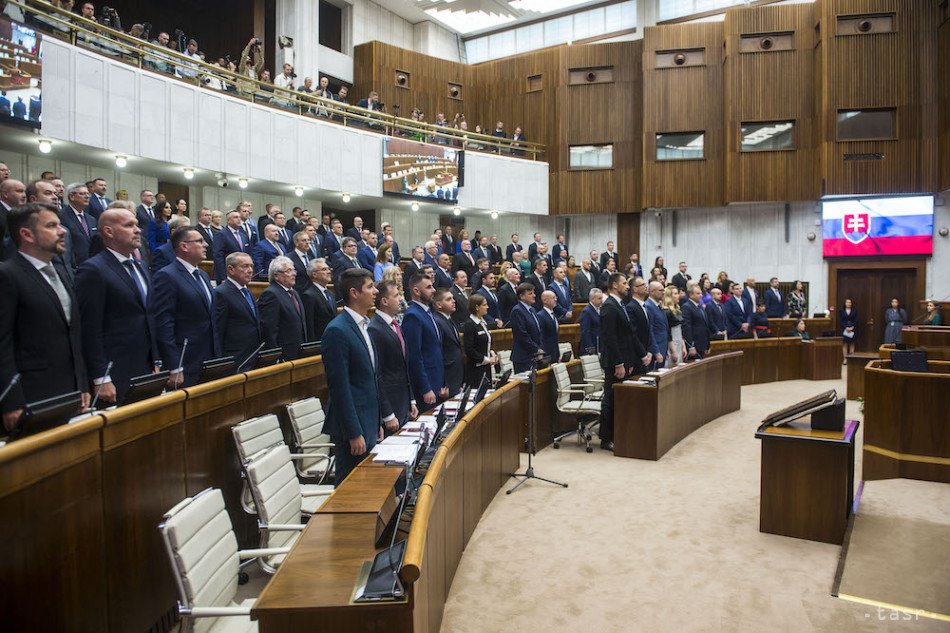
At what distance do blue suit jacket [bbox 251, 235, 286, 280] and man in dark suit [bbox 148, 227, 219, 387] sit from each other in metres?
2.95

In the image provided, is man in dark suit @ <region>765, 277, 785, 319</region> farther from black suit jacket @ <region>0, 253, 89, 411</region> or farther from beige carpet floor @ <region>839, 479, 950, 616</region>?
black suit jacket @ <region>0, 253, 89, 411</region>

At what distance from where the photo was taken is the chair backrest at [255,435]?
2.96 meters

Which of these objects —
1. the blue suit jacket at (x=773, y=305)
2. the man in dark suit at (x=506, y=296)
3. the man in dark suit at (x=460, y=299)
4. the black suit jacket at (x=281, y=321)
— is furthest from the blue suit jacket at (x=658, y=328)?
the blue suit jacket at (x=773, y=305)

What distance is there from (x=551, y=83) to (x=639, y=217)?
407 centimetres

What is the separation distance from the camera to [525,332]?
6.12 meters

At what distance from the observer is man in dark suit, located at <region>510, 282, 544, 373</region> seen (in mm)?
6086

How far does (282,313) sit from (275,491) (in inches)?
82.0

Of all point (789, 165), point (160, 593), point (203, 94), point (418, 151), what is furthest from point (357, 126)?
point (160, 593)

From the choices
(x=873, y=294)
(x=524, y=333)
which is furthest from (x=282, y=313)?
(x=873, y=294)

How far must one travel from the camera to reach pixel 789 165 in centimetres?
1405

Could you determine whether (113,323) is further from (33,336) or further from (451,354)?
(451,354)

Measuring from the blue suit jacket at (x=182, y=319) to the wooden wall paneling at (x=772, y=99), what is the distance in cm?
1303

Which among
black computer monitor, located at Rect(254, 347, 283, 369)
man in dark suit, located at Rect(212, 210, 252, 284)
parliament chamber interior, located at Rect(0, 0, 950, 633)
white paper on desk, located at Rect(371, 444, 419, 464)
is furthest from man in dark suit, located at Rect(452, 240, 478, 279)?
white paper on desk, located at Rect(371, 444, 419, 464)

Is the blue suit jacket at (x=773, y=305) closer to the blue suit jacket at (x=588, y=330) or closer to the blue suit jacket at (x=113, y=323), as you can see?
the blue suit jacket at (x=588, y=330)
